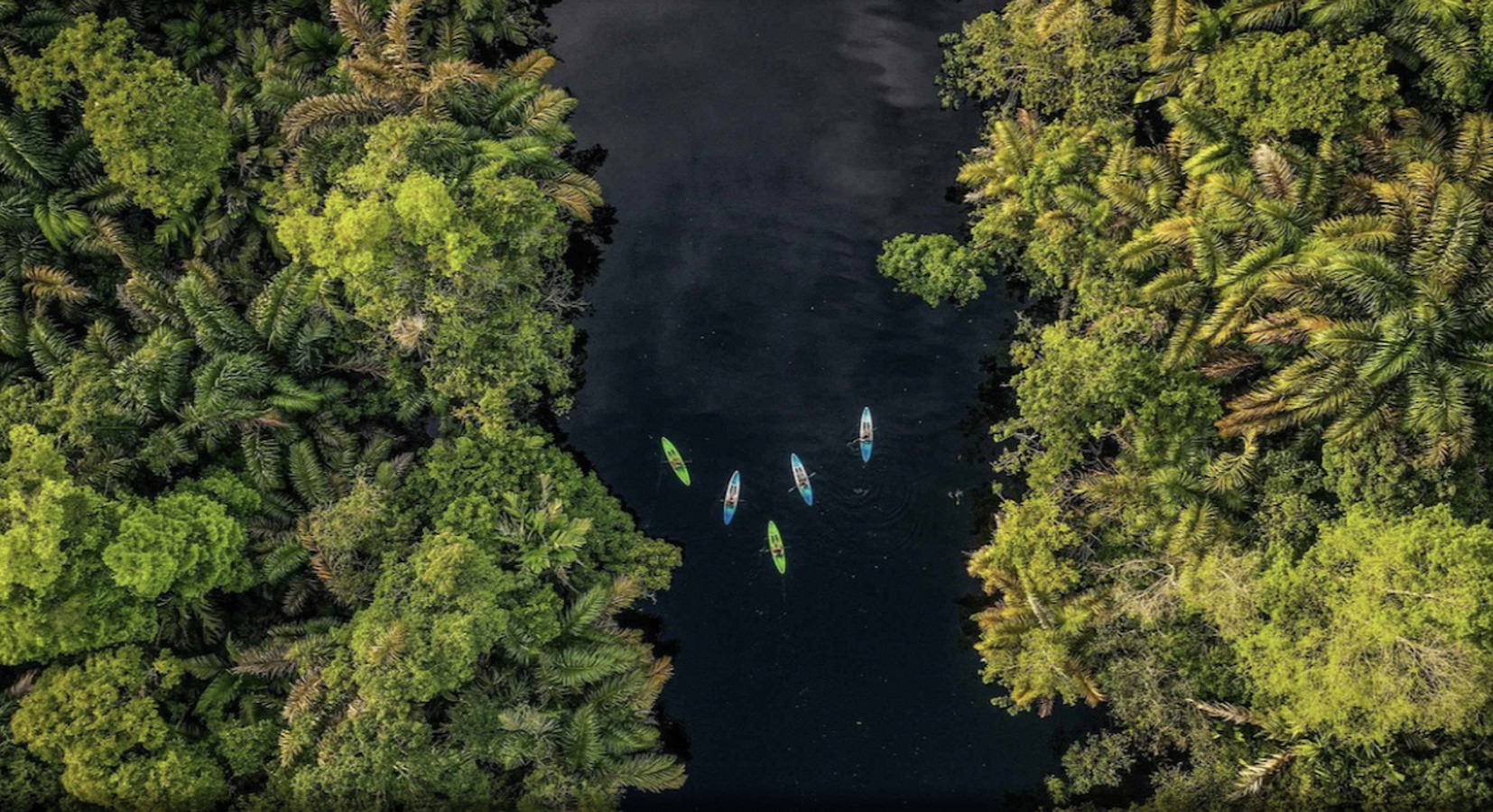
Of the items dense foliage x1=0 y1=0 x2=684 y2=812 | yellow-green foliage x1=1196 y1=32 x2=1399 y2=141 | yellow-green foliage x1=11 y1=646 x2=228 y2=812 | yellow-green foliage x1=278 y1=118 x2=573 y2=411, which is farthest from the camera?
yellow-green foliage x1=278 y1=118 x2=573 y2=411

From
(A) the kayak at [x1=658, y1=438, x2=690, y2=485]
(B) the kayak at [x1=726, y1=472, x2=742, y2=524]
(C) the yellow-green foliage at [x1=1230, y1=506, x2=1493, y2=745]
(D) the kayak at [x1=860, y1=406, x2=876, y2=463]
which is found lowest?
(C) the yellow-green foliage at [x1=1230, y1=506, x2=1493, y2=745]

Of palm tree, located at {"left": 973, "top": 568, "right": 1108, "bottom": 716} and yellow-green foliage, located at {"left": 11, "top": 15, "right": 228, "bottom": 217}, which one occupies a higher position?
yellow-green foliage, located at {"left": 11, "top": 15, "right": 228, "bottom": 217}

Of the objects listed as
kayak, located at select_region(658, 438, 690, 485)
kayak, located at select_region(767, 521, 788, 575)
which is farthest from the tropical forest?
kayak, located at select_region(658, 438, 690, 485)

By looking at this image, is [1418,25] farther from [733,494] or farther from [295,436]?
[295,436]

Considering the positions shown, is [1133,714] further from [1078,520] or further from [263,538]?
[263,538]

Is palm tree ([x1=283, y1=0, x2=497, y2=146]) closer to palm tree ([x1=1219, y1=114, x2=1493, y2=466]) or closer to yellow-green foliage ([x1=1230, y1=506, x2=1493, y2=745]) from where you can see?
palm tree ([x1=1219, y1=114, x2=1493, y2=466])

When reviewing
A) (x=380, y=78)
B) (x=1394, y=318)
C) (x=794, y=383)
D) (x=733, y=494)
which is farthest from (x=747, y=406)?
(x=1394, y=318)

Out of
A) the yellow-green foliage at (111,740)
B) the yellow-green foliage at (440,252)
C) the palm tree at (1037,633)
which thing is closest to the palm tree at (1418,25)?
the palm tree at (1037,633)
